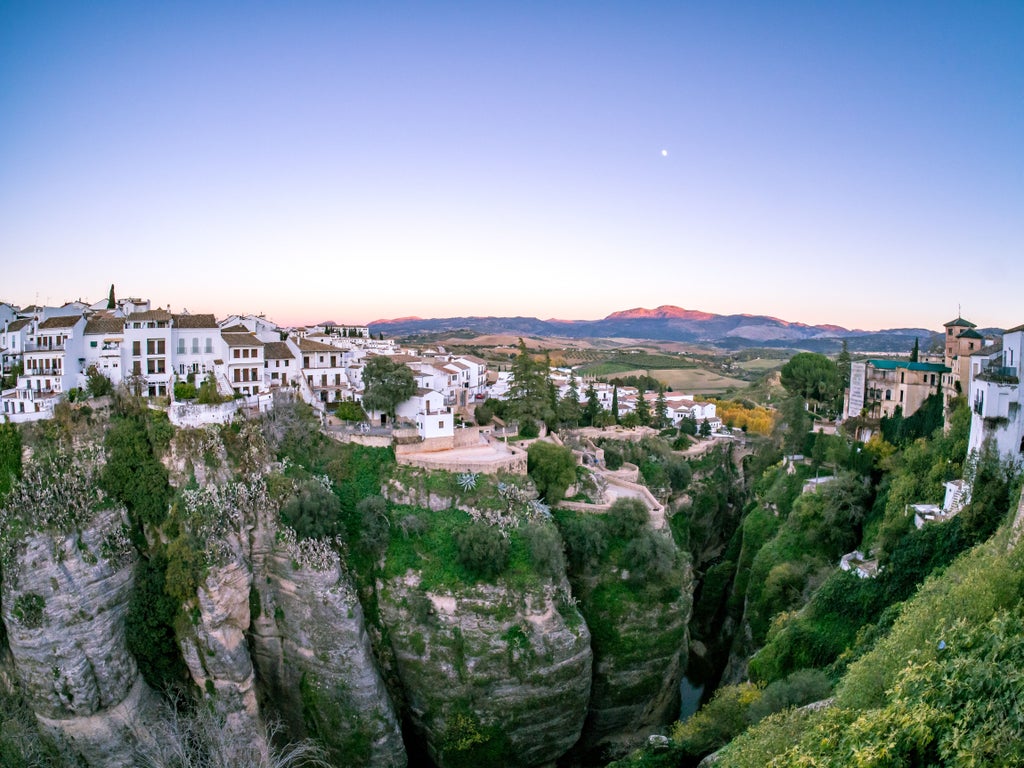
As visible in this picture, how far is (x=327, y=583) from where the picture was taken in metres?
28.5

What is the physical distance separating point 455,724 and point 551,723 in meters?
4.32

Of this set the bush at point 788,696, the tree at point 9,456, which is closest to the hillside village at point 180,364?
the tree at point 9,456

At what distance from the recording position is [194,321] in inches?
1518

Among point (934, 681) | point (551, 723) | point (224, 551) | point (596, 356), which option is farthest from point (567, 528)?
point (596, 356)

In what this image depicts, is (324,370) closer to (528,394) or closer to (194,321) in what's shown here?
(194,321)

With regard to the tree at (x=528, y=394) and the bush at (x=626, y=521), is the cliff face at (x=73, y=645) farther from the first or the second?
the tree at (x=528, y=394)

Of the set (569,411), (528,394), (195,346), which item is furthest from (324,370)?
(569,411)

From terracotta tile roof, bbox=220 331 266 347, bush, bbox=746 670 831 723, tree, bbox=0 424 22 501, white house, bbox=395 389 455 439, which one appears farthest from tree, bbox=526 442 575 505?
tree, bbox=0 424 22 501

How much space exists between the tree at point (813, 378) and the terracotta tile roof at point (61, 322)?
5093cm

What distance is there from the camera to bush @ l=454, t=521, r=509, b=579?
94.7 feet

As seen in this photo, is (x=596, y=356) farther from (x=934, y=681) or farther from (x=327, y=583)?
(x=934, y=681)

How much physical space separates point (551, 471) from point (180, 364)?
22.0 meters

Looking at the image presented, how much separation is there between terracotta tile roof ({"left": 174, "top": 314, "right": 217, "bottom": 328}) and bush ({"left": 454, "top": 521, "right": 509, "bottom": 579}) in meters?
20.7

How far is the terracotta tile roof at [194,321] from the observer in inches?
1499
